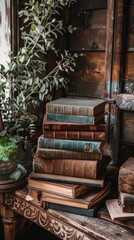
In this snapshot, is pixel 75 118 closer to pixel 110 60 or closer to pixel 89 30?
pixel 110 60

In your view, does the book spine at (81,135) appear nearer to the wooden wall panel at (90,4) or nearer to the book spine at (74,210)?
the book spine at (74,210)

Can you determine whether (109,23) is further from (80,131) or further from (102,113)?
(80,131)

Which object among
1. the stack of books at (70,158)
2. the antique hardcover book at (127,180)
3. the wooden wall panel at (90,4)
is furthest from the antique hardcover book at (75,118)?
the wooden wall panel at (90,4)

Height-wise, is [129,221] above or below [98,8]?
below

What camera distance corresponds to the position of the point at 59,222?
112cm

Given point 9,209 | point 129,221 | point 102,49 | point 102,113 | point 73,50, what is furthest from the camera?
point 73,50

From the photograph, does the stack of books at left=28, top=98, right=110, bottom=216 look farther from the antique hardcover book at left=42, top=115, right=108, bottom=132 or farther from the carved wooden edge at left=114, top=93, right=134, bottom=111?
the carved wooden edge at left=114, top=93, right=134, bottom=111

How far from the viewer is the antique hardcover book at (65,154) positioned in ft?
3.81

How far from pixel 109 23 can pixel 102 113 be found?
51cm

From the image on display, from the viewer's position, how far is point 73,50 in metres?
1.60

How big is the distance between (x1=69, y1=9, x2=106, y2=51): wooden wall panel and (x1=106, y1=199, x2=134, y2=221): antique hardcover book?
2.64 feet

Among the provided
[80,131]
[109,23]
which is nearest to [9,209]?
[80,131]

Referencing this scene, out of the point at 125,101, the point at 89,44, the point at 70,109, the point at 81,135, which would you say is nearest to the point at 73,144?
the point at 81,135

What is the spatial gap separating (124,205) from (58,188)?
0.28 metres
